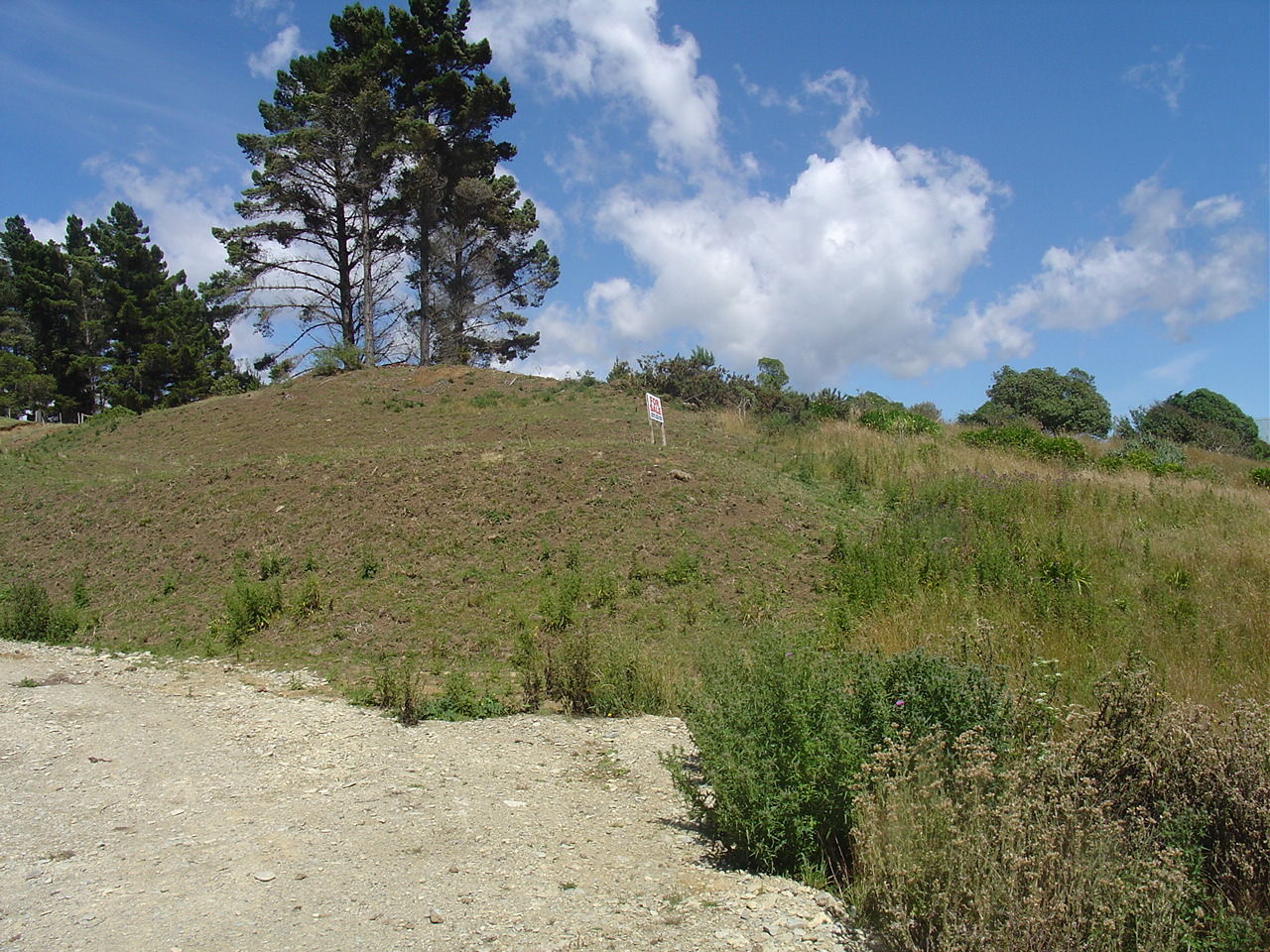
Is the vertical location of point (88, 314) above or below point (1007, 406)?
above

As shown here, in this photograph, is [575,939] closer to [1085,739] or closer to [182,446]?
[1085,739]

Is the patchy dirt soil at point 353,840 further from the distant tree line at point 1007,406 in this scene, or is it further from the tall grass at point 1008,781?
the distant tree line at point 1007,406

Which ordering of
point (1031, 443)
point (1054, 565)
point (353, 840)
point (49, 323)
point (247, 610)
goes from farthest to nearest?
point (49, 323)
point (1031, 443)
point (1054, 565)
point (247, 610)
point (353, 840)

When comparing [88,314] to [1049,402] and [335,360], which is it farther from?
[1049,402]

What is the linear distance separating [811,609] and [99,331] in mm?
43190

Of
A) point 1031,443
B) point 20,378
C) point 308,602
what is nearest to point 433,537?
point 308,602

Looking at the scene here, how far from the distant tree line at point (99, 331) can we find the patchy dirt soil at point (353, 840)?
118ft

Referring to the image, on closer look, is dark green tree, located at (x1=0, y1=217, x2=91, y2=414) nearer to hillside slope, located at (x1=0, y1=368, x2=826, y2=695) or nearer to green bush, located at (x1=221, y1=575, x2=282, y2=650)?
hillside slope, located at (x1=0, y1=368, x2=826, y2=695)

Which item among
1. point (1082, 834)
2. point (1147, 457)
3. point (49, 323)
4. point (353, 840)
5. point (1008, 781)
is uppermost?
point (49, 323)

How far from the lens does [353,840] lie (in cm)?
421

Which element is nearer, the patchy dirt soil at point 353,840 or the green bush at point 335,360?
the patchy dirt soil at point 353,840

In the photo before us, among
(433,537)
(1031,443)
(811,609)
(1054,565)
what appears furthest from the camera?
(1031,443)

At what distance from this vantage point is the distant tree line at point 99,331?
39.1 meters

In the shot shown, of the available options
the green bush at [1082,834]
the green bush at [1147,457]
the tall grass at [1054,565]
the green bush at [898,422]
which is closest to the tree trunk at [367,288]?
the green bush at [898,422]
